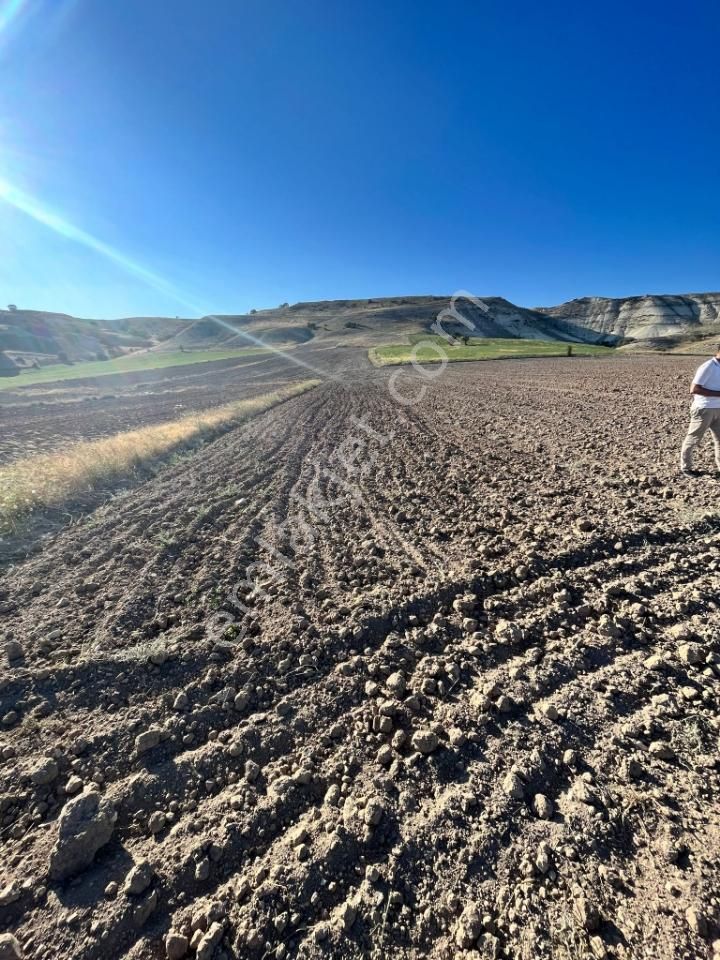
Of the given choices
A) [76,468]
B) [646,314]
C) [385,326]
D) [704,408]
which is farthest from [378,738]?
[646,314]

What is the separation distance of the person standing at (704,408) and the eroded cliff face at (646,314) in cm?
12803

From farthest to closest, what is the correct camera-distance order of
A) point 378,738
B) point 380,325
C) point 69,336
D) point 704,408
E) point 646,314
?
point 646,314, point 69,336, point 380,325, point 704,408, point 378,738

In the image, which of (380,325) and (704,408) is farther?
(380,325)

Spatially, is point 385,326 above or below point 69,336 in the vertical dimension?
above

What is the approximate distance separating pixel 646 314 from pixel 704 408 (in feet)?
481

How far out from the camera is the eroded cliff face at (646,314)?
111 meters

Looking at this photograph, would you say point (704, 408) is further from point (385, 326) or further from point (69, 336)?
point (69, 336)

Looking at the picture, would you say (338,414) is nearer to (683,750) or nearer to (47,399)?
(683,750)

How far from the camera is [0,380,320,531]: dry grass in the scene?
7.30 metres

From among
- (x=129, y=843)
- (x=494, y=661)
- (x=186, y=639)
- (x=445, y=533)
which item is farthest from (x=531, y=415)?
(x=129, y=843)

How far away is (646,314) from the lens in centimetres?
11694

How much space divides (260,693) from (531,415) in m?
11.4

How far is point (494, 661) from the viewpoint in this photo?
9.77 ft

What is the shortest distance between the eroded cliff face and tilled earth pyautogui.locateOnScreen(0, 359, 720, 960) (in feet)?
434
